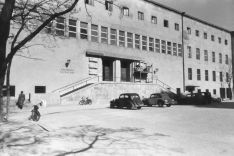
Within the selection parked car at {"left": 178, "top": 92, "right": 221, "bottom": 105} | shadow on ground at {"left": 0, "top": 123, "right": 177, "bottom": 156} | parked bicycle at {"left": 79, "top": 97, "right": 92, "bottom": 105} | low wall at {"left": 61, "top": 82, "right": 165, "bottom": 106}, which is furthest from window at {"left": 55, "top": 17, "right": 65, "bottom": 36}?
shadow on ground at {"left": 0, "top": 123, "right": 177, "bottom": 156}

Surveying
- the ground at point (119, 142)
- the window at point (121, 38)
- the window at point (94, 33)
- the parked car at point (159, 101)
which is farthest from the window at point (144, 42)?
the ground at point (119, 142)

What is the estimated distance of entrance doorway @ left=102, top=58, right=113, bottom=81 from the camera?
3447 centimetres

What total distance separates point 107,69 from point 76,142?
2641cm

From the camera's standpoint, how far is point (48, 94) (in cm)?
2527

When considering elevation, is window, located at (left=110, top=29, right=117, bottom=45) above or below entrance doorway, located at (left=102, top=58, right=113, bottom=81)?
above

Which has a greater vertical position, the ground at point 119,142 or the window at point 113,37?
the window at point 113,37

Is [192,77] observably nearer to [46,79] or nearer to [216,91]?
[216,91]

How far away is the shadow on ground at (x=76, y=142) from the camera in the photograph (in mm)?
7453

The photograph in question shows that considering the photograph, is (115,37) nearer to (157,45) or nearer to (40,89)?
(157,45)

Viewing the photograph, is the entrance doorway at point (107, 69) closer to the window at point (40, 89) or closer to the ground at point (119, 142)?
the window at point (40, 89)

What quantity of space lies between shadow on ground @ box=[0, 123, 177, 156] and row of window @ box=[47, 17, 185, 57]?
1844 cm

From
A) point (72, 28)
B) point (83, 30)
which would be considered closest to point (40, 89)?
point (72, 28)

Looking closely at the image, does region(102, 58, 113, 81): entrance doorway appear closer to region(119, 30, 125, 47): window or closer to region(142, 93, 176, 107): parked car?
region(119, 30, 125, 47): window

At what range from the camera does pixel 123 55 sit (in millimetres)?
34844
